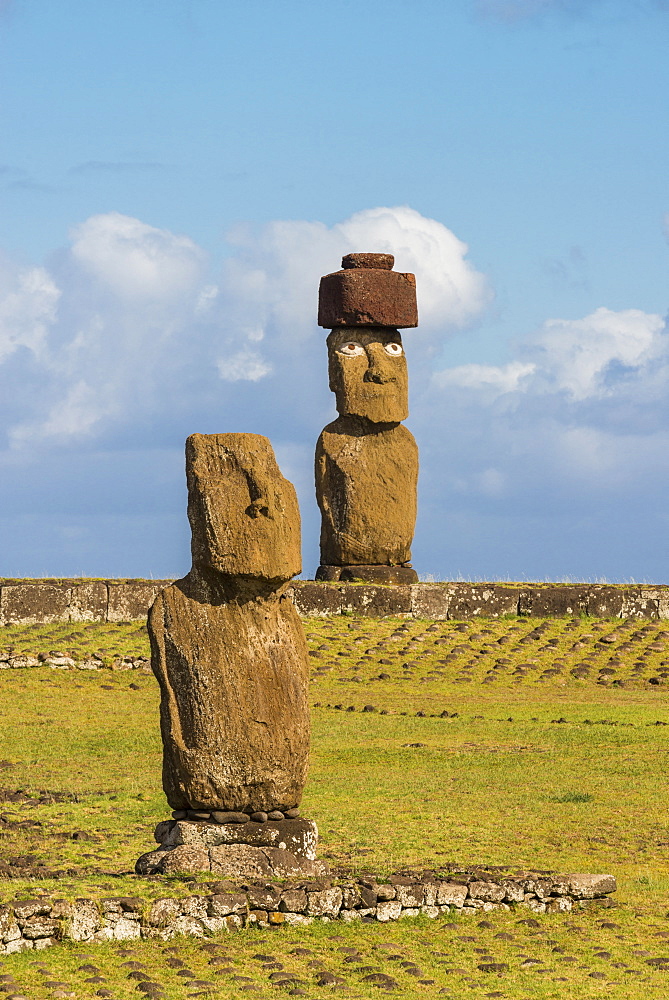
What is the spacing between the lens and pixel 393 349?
917 inches

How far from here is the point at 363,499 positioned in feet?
74.9

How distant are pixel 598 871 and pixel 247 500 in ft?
11.3

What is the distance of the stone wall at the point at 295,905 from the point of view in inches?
269

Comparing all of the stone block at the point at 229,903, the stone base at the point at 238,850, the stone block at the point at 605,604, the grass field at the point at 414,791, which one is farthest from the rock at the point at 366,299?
the stone block at the point at 229,903

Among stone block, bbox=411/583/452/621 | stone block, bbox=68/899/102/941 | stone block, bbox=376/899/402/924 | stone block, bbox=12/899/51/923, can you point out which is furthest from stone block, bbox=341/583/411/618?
stone block, bbox=12/899/51/923

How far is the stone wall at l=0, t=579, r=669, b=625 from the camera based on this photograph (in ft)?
68.7

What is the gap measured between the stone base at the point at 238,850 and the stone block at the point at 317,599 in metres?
12.9

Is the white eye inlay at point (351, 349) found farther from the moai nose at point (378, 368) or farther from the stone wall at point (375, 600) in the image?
the stone wall at point (375, 600)

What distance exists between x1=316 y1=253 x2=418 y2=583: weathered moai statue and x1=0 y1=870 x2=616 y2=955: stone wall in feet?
48.7

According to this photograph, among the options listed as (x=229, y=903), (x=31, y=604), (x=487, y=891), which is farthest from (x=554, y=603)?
(x=229, y=903)

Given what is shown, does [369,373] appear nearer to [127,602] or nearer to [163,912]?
[127,602]

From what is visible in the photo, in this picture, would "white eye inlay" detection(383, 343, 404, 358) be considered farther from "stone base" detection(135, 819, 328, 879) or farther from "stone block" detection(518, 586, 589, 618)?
"stone base" detection(135, 819, 328, 879)

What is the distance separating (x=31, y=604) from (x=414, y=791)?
35.9 feet

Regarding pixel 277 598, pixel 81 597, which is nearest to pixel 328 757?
pixel 277 598
